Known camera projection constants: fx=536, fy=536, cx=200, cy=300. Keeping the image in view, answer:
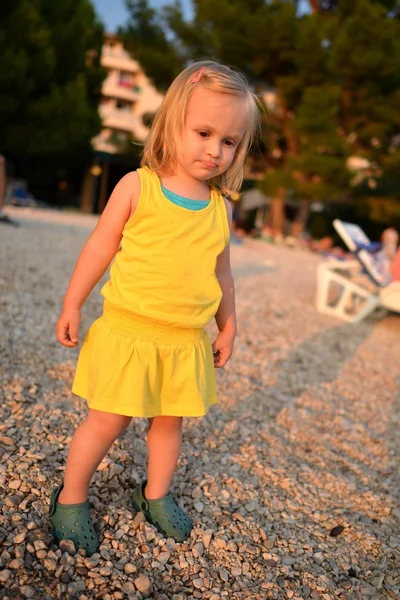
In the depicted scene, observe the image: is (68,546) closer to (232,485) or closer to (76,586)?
(76,586)

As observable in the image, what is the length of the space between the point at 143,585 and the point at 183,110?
134cm

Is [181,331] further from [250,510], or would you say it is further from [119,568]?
[250,510]

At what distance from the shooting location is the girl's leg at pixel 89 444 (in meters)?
1.54

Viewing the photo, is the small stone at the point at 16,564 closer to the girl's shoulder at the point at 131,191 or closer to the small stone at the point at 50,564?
the small stone at the point at 50,564

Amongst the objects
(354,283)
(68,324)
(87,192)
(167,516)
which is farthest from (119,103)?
(167,516)

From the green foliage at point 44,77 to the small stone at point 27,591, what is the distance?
1594 centimetres

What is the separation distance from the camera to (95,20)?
67.2 ft

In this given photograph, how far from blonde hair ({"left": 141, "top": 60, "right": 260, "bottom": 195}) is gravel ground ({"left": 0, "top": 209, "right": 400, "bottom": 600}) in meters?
1.12

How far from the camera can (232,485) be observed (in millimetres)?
2125

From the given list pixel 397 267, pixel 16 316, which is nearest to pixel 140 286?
pixel 16 316

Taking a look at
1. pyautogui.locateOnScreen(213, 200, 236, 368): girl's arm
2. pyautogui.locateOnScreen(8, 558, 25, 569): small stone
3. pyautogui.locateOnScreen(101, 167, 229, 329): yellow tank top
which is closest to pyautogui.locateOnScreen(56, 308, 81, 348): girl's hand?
pyautogui.locateOnScreen(101, 167, 229, 329): yellow tank top

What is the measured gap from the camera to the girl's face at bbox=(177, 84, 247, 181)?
1.50 meters

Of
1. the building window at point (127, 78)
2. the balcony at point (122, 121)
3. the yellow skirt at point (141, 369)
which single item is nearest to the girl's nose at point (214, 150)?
the yellow skirt at point (141, 369)

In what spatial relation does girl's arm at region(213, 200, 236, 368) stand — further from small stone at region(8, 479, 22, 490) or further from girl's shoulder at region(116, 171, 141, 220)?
small stone at region(8, 479, 22, 490)
